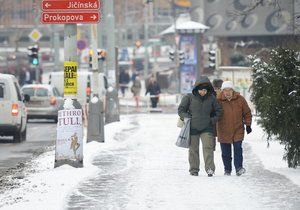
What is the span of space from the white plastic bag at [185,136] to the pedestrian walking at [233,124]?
0.50m

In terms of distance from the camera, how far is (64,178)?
15867 millimetres

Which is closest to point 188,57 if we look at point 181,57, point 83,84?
point 181,57

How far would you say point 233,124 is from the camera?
16625mm

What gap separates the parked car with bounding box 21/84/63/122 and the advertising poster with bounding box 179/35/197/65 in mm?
19757

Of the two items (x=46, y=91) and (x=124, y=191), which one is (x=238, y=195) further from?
(x=46, y=91)

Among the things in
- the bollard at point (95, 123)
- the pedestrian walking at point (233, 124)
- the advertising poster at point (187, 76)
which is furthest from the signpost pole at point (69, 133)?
the advertising poster at point (187, 76)

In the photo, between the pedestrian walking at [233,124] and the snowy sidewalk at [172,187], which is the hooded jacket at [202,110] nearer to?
the pedestrian walking at [233,124]

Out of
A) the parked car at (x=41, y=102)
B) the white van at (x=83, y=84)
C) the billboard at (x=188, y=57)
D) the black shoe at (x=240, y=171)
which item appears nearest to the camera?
the black shoe at (x=240, y=171)

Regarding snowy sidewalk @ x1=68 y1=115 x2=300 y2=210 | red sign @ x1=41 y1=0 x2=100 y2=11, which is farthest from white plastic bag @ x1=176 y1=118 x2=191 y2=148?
red sign @ x1=41 y1=0 x2=100 y2=11

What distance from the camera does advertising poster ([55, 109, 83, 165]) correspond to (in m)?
17.4


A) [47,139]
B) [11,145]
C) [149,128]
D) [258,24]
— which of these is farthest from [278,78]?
[258,24]

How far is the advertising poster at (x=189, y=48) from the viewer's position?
57.7m

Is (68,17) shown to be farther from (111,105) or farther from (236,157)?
(111,105)

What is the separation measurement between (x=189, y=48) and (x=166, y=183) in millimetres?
42990
